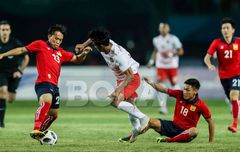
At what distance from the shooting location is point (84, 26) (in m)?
32.3

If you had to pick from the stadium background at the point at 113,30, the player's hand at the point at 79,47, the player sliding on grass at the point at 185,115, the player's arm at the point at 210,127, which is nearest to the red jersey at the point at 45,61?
the player's hand at the point at 79,47

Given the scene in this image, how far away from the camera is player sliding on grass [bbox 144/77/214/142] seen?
38.8ft

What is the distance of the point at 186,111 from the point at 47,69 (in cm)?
246

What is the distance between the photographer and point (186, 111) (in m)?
11.9

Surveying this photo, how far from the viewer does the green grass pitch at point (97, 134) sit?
11.1 m

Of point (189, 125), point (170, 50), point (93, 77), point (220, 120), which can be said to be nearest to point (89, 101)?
point (93, 77)

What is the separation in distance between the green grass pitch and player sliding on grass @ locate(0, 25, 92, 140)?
0.54 metres

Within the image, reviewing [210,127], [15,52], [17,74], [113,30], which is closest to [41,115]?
[15,52]

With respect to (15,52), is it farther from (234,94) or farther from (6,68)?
(234,94)

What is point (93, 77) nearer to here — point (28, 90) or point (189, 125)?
point (28, 90)

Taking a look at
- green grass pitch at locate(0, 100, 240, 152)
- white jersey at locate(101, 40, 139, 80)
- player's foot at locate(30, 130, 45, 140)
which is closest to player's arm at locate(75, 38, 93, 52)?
white jersey at locate(101, 40, 139, 80)

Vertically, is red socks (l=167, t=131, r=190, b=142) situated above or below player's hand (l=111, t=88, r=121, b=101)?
below

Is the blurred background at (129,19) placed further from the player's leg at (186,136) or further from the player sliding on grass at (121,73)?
the player's leg at (186,136)

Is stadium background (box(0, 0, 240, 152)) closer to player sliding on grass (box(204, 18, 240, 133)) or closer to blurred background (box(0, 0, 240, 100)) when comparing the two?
blurred background (box(0, 0, 240, 100))
